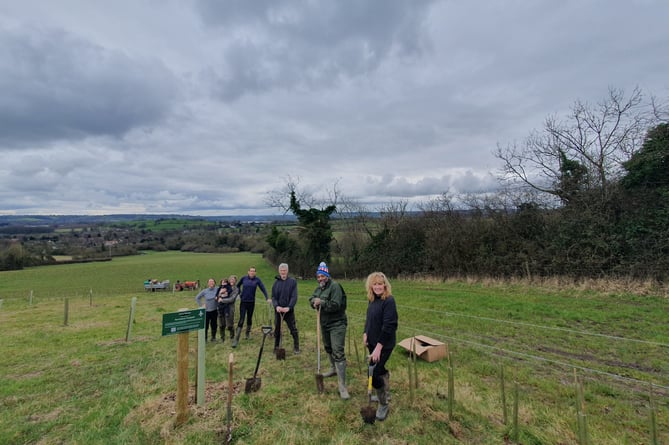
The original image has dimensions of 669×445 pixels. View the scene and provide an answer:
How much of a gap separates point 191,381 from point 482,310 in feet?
28.8

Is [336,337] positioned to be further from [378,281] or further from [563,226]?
[563,226]

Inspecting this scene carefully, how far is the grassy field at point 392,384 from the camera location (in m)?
3.79

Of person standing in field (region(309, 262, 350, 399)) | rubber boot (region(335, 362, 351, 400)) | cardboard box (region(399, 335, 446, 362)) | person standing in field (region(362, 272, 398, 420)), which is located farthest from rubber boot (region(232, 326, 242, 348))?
person standing in field (region(362, 272, 398, 420))

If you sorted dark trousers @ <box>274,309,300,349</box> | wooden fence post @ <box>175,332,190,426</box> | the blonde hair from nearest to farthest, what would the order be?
the blonde hair → wooden fence post @ <box>175,332,190,426</box> → dark trousers @ <box>274,309,300,349</box>

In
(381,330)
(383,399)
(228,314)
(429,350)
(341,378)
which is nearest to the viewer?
(381,330)

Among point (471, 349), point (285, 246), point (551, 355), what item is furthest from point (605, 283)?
point (285, 246)

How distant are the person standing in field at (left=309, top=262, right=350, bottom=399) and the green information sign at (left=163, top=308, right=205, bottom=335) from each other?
163 centimetres

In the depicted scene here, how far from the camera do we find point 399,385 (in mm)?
5051

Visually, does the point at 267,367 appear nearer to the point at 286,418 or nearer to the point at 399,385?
the point at 286,418

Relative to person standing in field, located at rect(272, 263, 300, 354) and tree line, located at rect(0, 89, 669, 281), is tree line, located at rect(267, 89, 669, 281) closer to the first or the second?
tree line, located at rect(0, 89, 669, 281)

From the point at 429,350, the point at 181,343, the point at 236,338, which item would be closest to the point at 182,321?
the point at 181,343

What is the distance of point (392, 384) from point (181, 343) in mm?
3394

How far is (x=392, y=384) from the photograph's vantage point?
509cm

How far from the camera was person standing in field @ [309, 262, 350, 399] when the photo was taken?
4703 millimetres
